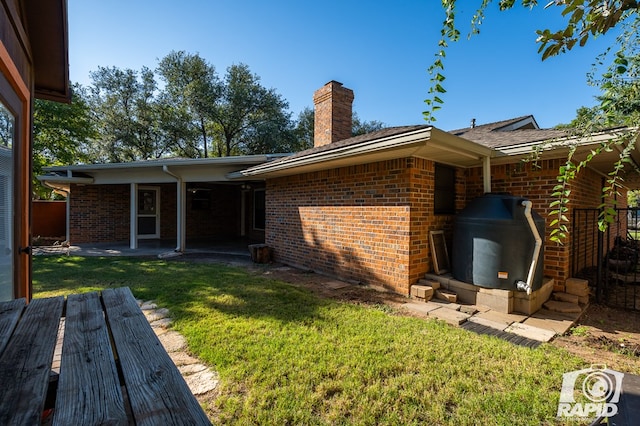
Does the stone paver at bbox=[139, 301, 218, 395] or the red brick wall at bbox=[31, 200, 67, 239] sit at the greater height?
the red brick wall at bbox=[31, 200, 67, 239]

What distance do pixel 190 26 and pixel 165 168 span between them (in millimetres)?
4271

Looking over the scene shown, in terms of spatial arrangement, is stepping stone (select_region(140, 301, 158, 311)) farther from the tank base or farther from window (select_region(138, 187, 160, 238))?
window (select_region(138, 187, 160, 238))

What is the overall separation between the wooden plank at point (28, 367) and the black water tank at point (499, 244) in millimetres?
4588

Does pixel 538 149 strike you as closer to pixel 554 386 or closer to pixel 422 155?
pixel 554 386

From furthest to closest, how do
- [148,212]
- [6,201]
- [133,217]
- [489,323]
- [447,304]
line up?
[148,212] → [133,217] → [447,304] → [489,323] → [6,201]

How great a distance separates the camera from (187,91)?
2053 cm

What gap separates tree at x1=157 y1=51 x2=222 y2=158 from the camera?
2078 centimetres

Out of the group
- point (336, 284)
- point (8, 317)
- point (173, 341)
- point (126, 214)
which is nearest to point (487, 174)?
point (336, 284)

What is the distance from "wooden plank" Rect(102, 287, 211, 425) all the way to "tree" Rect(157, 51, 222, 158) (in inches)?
866

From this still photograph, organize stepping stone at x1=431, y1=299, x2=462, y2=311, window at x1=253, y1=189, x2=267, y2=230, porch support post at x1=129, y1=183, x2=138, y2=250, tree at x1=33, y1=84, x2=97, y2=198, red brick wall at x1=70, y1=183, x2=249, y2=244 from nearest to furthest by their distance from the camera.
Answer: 1. stepping stone at x1=431, y1=299, x2=462, y2=311
2. porch support post at x1=129, y1=183, x2=138, y2=250
3. red brick wall at x1=70, y1=183, x2=249, y2=244
4. window at x1=253, y1=189, x2=267, y2=230
5. tree at x1=33, y1=84, x2=97, y2=198

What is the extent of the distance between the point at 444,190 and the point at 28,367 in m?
5.51

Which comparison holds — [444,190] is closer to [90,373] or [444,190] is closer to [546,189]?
[546,189]

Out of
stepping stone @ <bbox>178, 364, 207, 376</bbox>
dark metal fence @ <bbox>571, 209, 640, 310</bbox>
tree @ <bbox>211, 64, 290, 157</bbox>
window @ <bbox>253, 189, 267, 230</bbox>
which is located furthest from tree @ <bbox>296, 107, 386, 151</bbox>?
stepping stone @ <bbox>178, 364, 207, 376</bbox>

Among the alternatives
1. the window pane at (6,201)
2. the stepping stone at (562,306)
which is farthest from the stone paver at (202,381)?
the stepping stone at (562,306)
